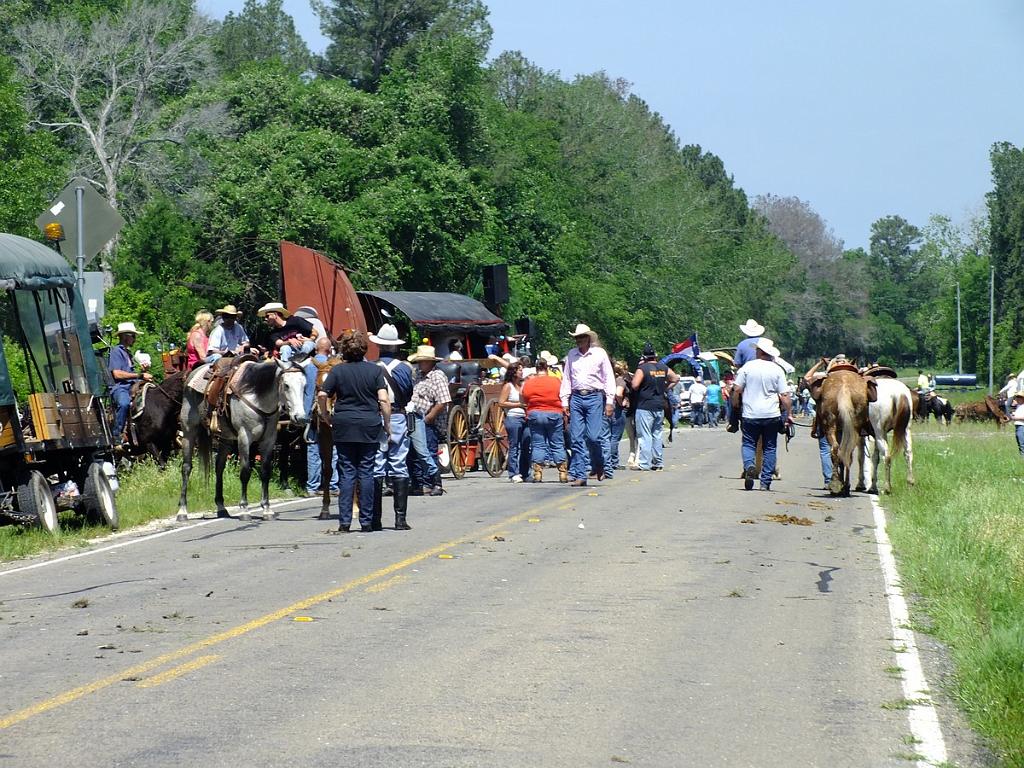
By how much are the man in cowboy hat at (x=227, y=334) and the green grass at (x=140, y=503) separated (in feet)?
5.21

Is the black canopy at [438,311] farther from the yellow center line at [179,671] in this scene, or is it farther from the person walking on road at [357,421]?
the yellow center line at [179,671]

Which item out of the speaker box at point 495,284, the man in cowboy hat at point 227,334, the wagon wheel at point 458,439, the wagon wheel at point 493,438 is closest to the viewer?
the man in cowboy hat at point 227,334

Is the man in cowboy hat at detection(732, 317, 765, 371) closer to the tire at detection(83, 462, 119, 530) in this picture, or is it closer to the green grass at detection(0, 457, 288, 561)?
the green grass at detection(0, 457, 288, 561)

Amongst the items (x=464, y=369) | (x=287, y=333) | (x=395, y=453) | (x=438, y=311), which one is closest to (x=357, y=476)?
(x=395, y=453)

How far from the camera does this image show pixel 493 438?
27.0 meters

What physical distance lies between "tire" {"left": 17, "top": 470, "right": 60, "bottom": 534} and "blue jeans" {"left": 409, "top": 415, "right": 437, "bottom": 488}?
5867 millimetres

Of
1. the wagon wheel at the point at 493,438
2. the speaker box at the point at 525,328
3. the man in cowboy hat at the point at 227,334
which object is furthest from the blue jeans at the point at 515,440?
the speaker box at the point at 525,328

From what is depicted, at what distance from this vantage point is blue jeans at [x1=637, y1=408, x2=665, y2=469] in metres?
27.4

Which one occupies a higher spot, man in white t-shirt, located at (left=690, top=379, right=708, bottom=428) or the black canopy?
the black canopy

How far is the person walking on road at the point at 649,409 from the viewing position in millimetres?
27250

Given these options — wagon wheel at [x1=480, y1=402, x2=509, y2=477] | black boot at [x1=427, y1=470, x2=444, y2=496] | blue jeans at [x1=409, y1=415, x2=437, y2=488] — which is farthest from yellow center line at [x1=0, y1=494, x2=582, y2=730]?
wagon wheel at [x1=480, y1=402, x2=509, y2=477]

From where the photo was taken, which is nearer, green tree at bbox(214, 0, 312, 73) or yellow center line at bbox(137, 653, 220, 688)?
yellow center line at bbox(137, 653, 220, 688)

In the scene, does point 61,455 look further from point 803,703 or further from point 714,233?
point 714,233

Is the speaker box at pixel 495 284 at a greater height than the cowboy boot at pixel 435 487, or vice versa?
the speaker box at pixel 495 284
